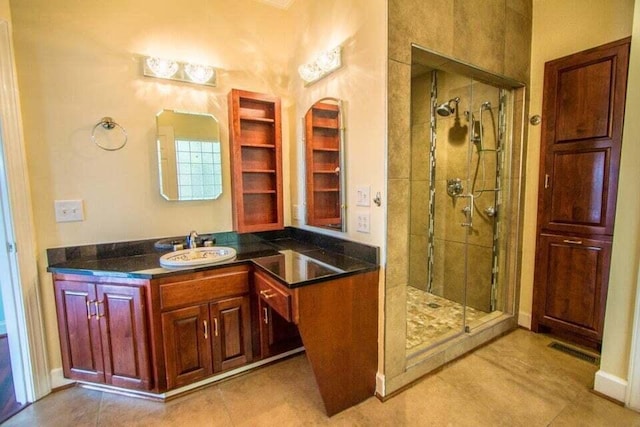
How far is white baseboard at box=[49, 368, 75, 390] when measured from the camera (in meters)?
1.90

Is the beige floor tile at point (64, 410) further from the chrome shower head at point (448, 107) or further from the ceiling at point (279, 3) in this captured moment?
the chrome shower head at point (448, 107)

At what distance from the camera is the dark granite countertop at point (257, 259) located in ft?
5.57

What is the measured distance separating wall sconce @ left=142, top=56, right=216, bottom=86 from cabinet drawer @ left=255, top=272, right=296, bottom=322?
4.97ft

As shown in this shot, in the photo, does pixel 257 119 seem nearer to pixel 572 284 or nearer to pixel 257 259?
pixel 257 259

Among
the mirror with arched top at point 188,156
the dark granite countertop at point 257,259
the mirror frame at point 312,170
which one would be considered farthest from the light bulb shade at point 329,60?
the dark granite countertop at point 257,259

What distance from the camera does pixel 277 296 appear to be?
5.39 feet

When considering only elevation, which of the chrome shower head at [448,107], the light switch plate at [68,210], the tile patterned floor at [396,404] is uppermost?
the chrome shower head at [448,107]

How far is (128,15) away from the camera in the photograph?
1.99m

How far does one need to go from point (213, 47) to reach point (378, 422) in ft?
9.11

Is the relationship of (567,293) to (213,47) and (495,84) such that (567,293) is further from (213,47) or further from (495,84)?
(213,47)

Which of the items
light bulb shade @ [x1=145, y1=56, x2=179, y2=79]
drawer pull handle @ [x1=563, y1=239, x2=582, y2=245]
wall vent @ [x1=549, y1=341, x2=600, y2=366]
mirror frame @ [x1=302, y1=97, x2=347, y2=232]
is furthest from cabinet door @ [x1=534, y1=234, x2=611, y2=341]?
light bulb shade @ [x1=145, y1=56, x2=179, y2=79]

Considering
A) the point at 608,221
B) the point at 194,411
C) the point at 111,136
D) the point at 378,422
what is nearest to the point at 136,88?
the point at 111,136

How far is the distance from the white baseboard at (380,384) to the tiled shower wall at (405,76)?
0.03m

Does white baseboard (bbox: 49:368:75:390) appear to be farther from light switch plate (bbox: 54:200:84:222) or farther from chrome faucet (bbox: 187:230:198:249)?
chrome faucet (bbox: 187:230:198:249)
